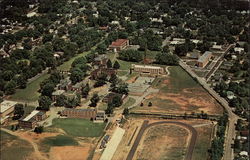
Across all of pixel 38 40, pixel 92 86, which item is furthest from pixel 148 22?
pixel 92 86

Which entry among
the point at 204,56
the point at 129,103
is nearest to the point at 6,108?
the point at 129,103

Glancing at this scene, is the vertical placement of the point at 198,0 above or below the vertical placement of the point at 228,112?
above

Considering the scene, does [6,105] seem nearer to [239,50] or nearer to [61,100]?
[61,100]

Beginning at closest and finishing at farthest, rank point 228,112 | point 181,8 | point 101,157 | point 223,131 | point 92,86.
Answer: point 101,157 → point 223,131 → point 228,112 → point 92,86 → point 181,8

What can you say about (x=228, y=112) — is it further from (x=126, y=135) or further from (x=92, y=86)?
(x=92, y=86)

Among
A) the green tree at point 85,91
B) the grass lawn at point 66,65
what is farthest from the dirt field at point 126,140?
the grass lawn at point 66,65

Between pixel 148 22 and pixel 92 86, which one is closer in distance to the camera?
pixel 92 86

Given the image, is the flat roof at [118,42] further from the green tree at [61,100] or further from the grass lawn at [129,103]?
the green tree at [61,100]
